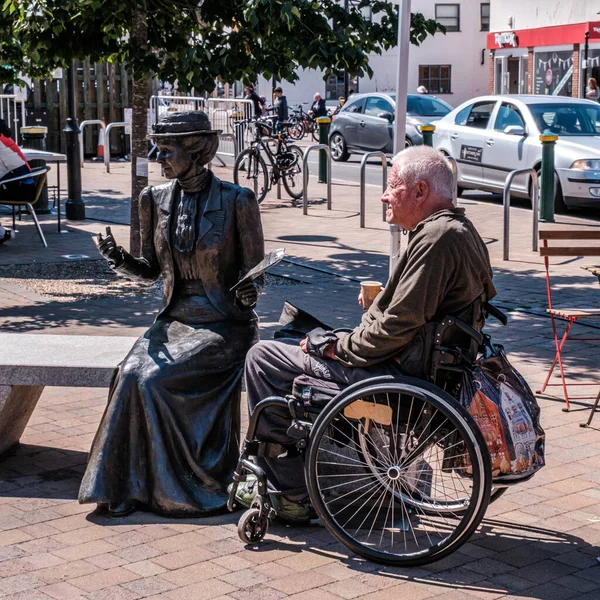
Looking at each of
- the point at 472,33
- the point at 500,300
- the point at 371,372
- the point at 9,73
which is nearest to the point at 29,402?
the point at 371,372

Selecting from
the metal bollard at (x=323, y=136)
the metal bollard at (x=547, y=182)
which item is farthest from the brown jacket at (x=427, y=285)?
the metal bollard at (x=323, y=136)

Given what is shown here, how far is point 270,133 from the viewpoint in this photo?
18000 millimetres

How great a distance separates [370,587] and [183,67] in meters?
6.49

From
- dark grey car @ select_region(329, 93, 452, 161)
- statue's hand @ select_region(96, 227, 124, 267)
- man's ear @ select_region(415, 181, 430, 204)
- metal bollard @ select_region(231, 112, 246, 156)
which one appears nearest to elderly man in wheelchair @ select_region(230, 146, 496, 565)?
man's ear @ select_region(415, 181, 430, 204)

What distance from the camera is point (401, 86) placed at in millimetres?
7492

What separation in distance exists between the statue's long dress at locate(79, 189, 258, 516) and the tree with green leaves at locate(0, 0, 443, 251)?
456 cm

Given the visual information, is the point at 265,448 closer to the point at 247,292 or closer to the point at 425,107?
the point at 247,292

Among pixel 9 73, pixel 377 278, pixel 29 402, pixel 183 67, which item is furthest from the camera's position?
pixel 9 73

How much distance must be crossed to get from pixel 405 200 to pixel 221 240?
106 centimetres

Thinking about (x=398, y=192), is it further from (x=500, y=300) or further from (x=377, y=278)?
(x=377, y=278)

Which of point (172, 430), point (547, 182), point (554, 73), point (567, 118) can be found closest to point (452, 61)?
point (554, 73)

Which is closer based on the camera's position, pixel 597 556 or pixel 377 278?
pixel 597 556

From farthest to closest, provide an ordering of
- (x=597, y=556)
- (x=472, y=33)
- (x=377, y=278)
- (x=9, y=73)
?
1. (x=472, y=33)
2. (x=9, y=73)
3. (x=377, y=278)
4. (x=597, y=556)

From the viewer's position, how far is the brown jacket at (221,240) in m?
5.30
